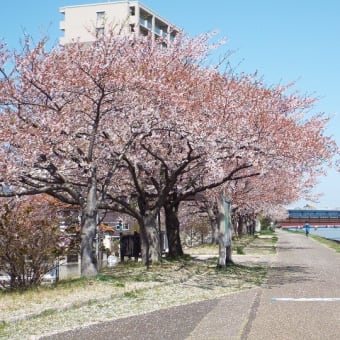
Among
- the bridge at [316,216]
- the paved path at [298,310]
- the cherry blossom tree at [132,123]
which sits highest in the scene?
the bridge at [316,216]

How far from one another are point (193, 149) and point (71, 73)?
459cm

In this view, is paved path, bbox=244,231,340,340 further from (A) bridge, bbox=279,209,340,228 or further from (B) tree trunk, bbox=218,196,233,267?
(A) bridge, bbox=279,209,340,228

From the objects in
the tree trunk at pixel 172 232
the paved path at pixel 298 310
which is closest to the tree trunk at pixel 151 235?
the tree trunk at pixel 172 232

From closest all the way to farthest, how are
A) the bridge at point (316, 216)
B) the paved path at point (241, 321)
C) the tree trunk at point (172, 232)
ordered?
the paved path at point (241, 321), the tree trunk at point (172, 232), the bridge at point (316, 216)

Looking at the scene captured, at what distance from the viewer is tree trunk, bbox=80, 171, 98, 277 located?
14.3m

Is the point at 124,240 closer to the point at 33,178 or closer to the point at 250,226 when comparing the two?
the point at 33,178

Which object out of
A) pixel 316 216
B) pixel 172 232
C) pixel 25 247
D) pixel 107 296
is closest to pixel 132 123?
pixel 25 247

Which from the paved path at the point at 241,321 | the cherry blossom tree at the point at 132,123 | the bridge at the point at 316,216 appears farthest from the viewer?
the bridge at the point at 316,216

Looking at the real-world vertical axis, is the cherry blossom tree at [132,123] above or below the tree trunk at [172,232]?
above

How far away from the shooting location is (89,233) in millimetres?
14555

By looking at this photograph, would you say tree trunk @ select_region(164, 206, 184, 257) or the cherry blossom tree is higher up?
the cherry blossom tree

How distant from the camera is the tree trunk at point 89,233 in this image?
1435 cm

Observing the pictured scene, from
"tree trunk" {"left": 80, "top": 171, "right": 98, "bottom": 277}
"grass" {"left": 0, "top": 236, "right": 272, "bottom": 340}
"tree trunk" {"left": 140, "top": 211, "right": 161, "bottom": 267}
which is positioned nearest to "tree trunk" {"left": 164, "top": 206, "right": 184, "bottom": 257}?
"tree trunk" {"left": 140, "top": 211, "right": 161, "bottom": 267}

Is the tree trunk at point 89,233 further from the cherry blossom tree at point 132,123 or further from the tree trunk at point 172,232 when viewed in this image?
the tree trunk at point 172,232
